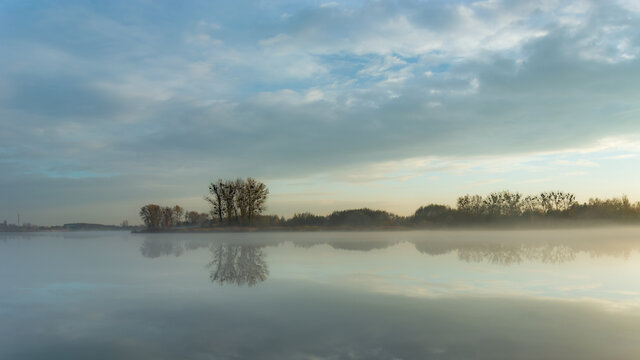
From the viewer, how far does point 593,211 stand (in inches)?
2709

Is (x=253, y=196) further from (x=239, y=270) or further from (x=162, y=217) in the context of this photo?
(x=239, y=270)

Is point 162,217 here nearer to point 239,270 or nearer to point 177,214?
point 177,214

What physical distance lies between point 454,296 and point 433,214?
2246 inches

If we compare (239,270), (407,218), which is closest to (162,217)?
(407,218)

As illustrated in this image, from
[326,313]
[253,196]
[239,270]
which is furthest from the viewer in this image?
[253,196]

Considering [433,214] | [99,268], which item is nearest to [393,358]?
[99,268]

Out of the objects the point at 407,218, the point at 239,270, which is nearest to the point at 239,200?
the point at 407,218

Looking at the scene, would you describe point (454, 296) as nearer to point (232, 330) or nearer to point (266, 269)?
point (232, 330)

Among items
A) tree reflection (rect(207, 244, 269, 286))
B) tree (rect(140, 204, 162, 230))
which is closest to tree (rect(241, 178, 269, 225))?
tree (rect(140, 204, 162, 230))

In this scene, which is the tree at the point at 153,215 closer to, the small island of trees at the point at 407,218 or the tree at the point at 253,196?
the small island of trees at the point at 407,218

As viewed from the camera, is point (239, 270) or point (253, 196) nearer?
point (239, 270)

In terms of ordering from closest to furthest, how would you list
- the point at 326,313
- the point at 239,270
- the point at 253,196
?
1. the point at 326,313
2. the point at 239,270
3. the point at 253,196

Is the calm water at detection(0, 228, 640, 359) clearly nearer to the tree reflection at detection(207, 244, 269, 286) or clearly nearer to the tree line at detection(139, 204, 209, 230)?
the tree reflection at detection(207, 244, 269, 286)

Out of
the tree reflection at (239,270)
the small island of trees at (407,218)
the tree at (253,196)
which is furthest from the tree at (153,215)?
the tree reflection at (239,270)
